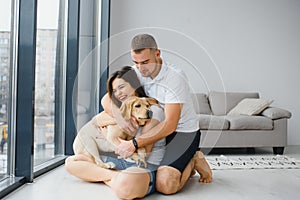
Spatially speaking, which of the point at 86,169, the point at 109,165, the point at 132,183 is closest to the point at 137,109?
the point at 132,183

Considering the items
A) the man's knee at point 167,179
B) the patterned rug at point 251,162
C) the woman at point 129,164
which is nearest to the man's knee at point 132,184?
the woman at point 129,164

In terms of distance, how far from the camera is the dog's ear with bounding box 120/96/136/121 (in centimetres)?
169

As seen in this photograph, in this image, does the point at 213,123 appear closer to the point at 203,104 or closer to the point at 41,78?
the point at 203,104

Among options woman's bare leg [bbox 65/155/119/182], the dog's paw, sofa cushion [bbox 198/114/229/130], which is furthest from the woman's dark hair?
sofa cushion [bbox 198/114/229/130]

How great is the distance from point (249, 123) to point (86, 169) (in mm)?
2169

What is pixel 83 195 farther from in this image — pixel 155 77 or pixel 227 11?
pixel 227 11

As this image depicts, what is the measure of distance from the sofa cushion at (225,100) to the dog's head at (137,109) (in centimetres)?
249

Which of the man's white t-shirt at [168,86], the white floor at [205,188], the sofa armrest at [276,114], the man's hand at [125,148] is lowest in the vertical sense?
the white floor at [205,188]

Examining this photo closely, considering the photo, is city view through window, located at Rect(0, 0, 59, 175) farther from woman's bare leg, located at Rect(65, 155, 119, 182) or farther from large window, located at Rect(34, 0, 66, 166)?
woman's bare leg, located at Rect(65, 155, 119, 182)

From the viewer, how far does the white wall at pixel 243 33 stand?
4828 millimetres

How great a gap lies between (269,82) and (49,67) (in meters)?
3.21

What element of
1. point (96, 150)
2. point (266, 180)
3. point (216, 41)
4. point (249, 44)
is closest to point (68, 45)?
point (96, 150)

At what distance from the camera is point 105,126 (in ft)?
6.38

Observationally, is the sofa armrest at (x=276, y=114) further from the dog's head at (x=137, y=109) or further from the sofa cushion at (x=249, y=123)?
the dog's head at (x=137, y=109)
